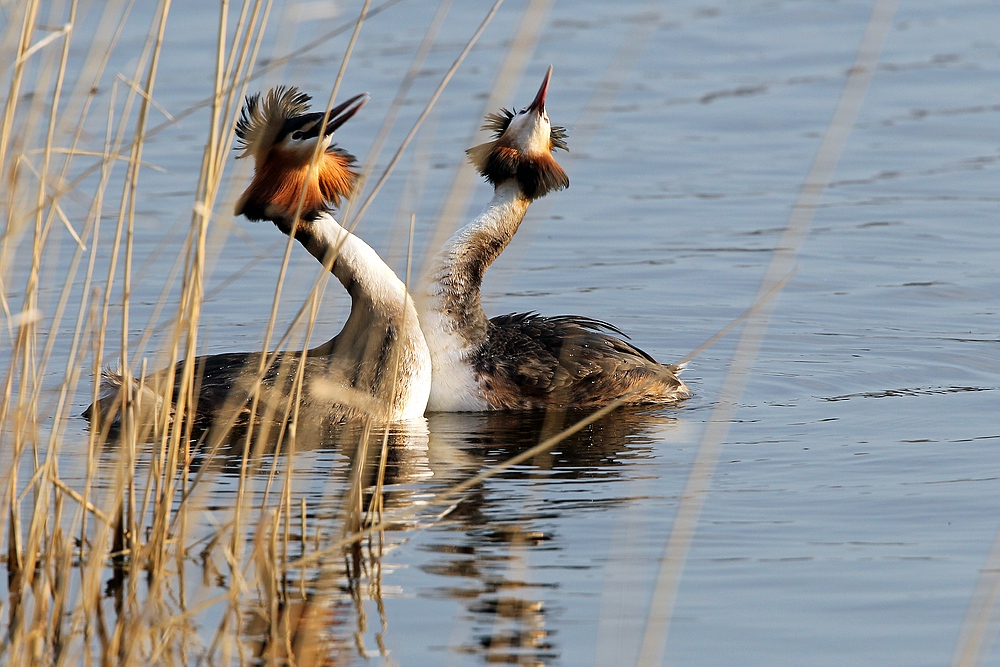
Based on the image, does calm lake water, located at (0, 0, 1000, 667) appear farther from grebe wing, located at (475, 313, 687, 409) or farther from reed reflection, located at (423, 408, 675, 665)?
grebe wing, located at (475, 313, 687, 409)

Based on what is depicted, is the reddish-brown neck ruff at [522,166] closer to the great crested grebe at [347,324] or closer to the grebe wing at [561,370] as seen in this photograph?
the grebe wing at [561,370]

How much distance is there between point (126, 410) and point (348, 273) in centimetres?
269

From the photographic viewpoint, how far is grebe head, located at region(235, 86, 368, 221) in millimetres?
6617

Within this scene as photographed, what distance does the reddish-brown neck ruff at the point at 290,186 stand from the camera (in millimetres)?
6781

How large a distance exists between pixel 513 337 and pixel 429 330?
0.40 m

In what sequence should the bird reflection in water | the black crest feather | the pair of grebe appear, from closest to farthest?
1. the bird reflection in water
2. the black crest feather
3. the pair of grebe

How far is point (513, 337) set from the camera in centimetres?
733

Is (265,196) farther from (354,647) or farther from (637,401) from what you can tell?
(354,647)

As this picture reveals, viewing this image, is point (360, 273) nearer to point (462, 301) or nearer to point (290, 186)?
point (290, 186)

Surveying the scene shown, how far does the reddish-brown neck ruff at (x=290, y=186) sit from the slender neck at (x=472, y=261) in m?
0.72

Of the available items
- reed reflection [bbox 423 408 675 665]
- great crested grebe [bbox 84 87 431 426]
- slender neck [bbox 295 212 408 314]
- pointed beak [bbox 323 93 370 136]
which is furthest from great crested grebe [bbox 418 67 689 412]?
pointed beak [bbox 323 93 370 136]

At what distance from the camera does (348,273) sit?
6922 millimetres

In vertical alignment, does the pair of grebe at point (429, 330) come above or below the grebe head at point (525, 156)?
below

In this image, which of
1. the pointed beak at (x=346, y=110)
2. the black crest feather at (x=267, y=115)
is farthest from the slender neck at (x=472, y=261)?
the pointed beak at (x=346, y=110)
